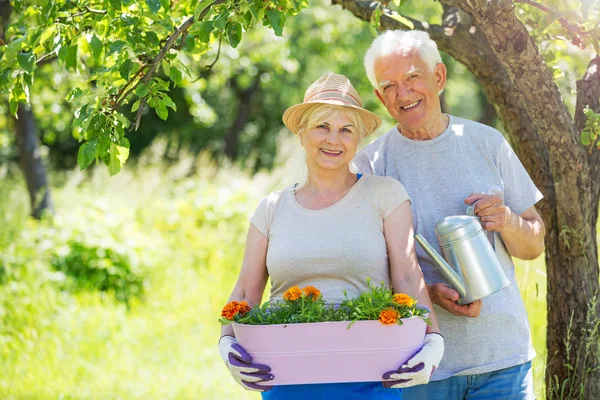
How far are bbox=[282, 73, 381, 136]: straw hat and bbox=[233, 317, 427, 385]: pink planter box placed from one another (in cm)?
65

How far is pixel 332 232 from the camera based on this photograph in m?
2.10

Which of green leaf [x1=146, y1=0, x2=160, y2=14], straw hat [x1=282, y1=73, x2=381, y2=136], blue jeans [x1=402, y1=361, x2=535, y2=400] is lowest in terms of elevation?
blue jeans [x1=402, y1=361, x2=535, y2=400]

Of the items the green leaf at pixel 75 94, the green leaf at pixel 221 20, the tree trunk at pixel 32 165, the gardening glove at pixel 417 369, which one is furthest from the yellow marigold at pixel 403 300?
the tree trunk at pixel 32 165

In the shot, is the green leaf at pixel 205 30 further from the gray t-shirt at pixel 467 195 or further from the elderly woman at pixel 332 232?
the gray t-shirt at pixel 467 195

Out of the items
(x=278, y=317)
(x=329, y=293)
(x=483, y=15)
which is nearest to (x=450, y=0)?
(x=483, y=15)

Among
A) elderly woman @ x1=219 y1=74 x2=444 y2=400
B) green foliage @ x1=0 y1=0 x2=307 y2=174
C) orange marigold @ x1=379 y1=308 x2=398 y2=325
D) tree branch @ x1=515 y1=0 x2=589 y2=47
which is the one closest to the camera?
orange marigold @ x1=379 y1=308 x2=398 y2=325

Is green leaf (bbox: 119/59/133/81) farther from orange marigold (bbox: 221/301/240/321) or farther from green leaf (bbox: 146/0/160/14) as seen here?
orange marigold (bbox: 221/301/240/321)

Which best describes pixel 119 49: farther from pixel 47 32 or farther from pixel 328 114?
pixel 328 114

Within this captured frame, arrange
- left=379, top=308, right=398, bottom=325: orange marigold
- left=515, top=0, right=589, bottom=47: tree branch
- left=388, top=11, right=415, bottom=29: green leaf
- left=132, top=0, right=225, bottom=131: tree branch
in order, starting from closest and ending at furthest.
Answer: left=379, top=308, right=398, bottom=325: orange marigold
left=132, top=0, right=225, bottom=131: tree branch
left=515, top=0, right=589, bottom=47: tree branch
left=388, top=11, right=415, bottom=29: green leaf

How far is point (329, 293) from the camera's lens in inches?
81.5

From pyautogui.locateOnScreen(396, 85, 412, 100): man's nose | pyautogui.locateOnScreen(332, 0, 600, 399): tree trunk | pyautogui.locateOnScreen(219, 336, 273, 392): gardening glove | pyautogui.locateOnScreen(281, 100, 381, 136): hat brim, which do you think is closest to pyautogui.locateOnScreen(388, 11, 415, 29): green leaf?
pyautogui.locateOnScreen(332, 0, 600, 399): tree trunk

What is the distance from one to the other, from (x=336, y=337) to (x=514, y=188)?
805 millimetres

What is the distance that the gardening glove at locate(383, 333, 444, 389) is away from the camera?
6.09 feet

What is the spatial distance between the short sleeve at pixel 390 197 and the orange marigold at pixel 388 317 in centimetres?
37
